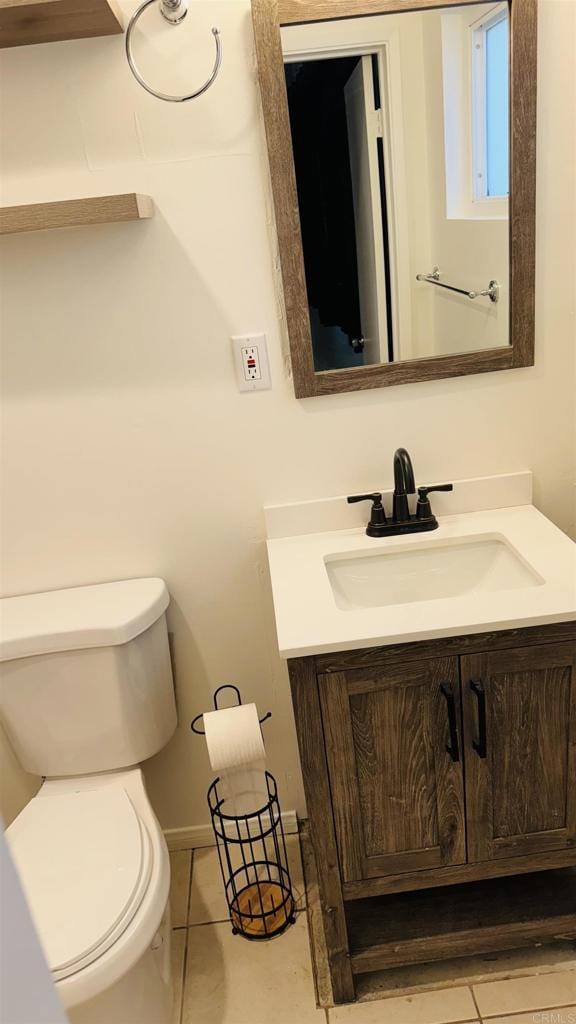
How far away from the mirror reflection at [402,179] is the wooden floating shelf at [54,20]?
0.33 m

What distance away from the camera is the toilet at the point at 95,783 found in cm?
125

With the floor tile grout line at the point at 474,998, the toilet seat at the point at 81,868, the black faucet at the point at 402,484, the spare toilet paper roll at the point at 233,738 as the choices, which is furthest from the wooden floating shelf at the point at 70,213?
the floor tile grout line at the point at 474,998

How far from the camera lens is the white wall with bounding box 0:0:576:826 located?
1423 mm

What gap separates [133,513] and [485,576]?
2.56 feet

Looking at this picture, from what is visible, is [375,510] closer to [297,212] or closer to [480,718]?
[480,718]

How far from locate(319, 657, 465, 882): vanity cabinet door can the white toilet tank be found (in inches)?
18.7

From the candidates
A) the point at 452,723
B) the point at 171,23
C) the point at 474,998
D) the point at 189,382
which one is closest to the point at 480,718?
the point at 452,723

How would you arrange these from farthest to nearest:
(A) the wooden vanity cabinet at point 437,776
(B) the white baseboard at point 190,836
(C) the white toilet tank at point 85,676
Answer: (B) the white baseboard at point 190,836, (C) the white toilet tank at point 85,676, (A) the wooden vanity cabinet at point 437,776

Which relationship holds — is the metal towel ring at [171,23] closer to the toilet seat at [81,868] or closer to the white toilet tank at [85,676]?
the white toilet tank at [85,676]

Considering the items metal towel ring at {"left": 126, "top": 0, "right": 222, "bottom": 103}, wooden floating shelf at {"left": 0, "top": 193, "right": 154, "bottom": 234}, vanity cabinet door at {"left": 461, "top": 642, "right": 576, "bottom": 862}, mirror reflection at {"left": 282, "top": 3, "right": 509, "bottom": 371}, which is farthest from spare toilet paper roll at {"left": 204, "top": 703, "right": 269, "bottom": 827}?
metal towel ring at {"left": 126, "top": 0, "right": 222, "bottom": 103}

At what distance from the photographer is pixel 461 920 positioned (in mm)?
1583

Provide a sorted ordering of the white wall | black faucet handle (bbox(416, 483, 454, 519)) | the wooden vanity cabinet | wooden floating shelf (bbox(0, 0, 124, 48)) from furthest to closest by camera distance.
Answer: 1. black faucet handle (bbox(416, 483, 454, 519))
2. the white wall
3. the wooden vanity cabinet
4. wooden floating shelf (bbox(0, 0, 124, 48))

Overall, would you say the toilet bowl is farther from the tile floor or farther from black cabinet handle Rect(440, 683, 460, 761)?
black cabinet handle Rect(440, 683, 460, 761)

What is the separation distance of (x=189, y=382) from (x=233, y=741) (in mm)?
743
